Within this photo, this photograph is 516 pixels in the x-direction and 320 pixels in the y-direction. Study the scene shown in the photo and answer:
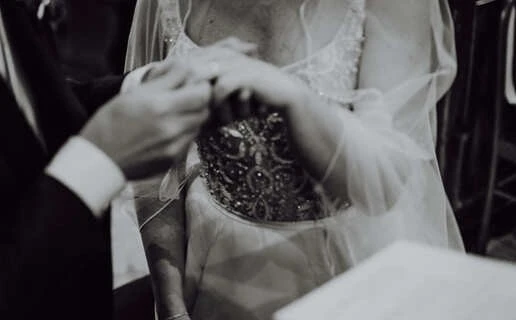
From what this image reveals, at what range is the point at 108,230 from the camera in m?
0.88

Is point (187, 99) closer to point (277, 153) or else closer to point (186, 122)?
point (186, 122)

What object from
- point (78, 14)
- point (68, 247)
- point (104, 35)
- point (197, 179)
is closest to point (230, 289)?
point (197, 179)

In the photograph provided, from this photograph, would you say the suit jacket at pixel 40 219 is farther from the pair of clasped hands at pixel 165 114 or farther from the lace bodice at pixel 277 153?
the lace bodice at pixel 277 153

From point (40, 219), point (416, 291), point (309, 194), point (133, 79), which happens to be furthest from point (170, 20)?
point (416, 291)

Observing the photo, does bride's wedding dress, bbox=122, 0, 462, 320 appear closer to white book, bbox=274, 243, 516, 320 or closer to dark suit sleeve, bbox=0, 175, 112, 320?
white book, bbox=274, 243, 516, 320

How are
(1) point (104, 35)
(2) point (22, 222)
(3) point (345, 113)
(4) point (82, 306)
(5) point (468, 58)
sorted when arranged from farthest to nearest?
(1) point (104, 35) < (5) point (468, 58) < (3) point (345, 113) < (4) point (82, 306) < (2) point (22, 222)

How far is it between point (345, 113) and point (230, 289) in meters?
0.45

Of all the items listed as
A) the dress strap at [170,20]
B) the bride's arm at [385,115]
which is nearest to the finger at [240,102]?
the bride's arm at [385,115]

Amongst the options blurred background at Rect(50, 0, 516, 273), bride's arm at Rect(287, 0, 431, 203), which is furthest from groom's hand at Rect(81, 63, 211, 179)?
blurred background at Rect(50, 0, 516, 273)

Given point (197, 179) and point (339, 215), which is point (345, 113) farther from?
point (197, 179)

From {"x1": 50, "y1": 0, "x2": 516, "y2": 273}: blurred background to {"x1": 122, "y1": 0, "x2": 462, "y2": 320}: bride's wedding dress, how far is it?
3.33 feet

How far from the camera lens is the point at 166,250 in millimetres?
1349

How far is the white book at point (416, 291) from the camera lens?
2.34ft

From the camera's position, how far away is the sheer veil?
3.43ft
